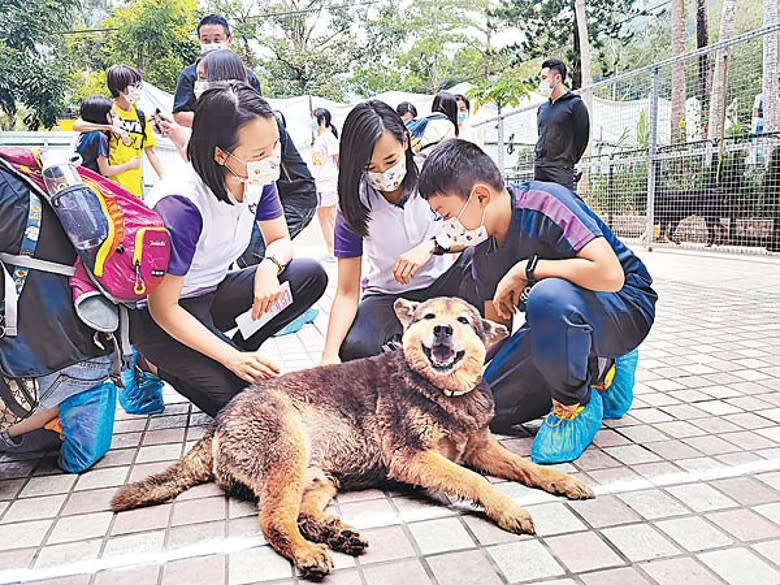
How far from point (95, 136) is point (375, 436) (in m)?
3.98

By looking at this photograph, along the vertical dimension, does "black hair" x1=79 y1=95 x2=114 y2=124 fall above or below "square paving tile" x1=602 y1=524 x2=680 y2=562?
above

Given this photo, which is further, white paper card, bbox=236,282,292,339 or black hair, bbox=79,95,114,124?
black hair, bbox=79,95,114,124

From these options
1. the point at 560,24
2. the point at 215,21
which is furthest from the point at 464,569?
the point at 560,24

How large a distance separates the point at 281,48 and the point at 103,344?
1041 inches

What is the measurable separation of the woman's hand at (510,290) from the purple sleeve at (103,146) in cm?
384

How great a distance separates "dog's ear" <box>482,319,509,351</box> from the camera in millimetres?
2387

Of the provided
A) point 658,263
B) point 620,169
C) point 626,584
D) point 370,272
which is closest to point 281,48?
Result: point 620,169

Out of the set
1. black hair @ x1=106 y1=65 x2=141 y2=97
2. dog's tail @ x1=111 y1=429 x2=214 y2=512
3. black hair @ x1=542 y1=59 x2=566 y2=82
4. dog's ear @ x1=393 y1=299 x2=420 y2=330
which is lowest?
dog's tail @ x1=111 y1=429 x2=214 y2=512

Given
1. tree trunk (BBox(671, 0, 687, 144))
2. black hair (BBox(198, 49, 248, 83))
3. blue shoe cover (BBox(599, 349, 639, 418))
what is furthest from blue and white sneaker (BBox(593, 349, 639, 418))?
tree trunk (BBox(671, 0, 687, 144))

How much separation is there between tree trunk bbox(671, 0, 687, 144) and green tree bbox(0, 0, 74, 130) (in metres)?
11.4

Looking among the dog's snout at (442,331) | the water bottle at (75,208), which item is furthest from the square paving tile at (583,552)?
the water bottle at (75,208)

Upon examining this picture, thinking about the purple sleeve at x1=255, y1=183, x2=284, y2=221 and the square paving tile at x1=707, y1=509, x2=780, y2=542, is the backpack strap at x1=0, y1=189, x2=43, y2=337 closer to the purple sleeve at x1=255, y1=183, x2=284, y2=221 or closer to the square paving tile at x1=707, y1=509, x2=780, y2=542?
the purple sleeve at x1=255, y1=183, x2=284, y2=221

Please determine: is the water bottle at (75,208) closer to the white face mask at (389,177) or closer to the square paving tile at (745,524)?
the white face mask at (389,177)

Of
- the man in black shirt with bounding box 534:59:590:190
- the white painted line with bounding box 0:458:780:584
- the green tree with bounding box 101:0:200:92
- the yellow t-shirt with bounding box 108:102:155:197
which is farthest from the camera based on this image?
the green tree with bounding box 101:0:200:92
